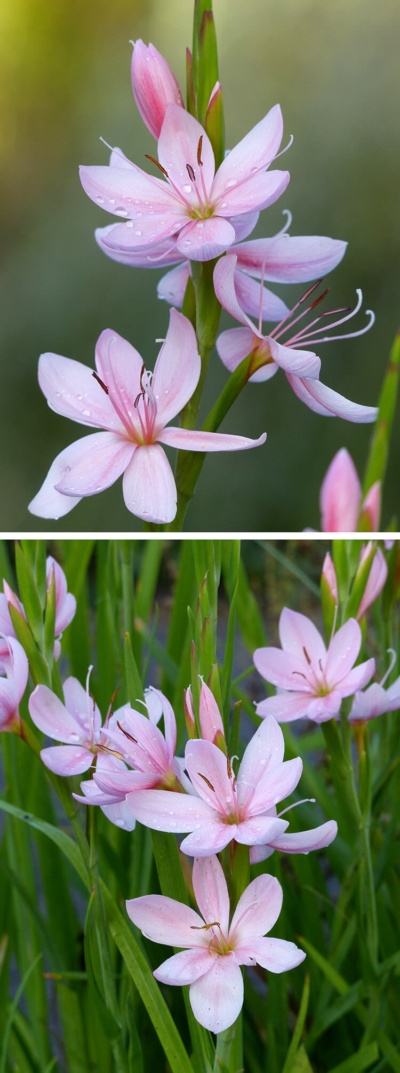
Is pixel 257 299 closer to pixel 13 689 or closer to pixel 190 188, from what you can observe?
pixel 190 188

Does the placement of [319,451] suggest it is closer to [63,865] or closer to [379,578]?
[379,578]

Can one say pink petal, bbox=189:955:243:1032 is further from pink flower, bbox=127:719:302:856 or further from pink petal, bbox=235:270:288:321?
pink petal, bbox=235:270:288:321

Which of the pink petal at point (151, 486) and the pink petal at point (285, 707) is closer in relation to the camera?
the pink petal at point (151, 486)

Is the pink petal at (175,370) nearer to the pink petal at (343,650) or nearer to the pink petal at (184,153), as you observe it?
the pink petal at (184,153)

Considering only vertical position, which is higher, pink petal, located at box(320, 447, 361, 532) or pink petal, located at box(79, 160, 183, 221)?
pink petal, located at box(79, 160, 183, 221)

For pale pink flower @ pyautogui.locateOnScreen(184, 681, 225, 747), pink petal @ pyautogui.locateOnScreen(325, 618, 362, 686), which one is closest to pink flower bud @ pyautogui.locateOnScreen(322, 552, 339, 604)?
pink petal @ pyautogui.locateOnScreen(325, 618, 362, 686)

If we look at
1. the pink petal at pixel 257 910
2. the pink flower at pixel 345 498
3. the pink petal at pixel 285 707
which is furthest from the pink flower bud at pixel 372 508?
the pink petal at pixel 257 910
